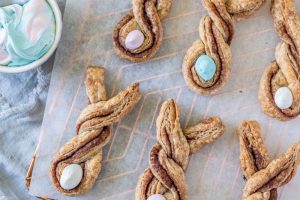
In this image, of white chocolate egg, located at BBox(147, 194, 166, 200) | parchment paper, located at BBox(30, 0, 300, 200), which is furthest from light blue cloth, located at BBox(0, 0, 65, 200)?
white chocolate egg, located at BBox(147, 194, 166, 200)

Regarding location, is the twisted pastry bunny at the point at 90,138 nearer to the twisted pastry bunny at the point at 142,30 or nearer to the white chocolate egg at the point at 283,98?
the twisted pastry bunny at the point at 142,30

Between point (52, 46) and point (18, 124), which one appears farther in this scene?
point (18, 124)

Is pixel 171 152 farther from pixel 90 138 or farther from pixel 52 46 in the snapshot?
pixel 52 46

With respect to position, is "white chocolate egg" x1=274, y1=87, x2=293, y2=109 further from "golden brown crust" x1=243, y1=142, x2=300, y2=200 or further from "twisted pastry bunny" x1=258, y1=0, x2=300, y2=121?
"golden brown crust" x1=243, y1=142, x2=300, y2=200

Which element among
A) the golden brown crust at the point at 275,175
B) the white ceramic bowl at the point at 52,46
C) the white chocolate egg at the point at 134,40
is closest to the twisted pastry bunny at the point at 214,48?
the white chocolate egg at the point at 134,40

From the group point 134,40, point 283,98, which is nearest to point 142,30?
point 134,40

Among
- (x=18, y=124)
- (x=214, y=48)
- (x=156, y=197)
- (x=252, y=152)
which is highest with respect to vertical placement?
(x=214, y=48)

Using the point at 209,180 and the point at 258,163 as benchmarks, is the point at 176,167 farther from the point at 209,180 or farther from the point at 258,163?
the point at 258,163
